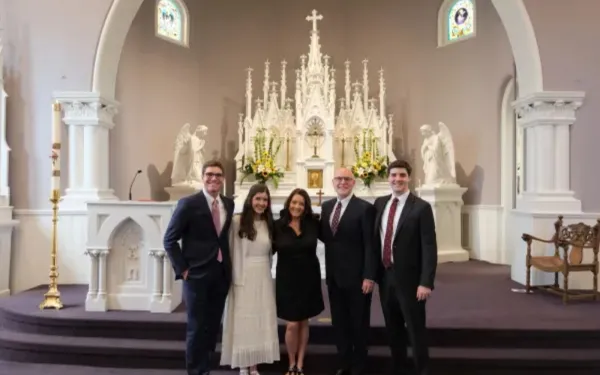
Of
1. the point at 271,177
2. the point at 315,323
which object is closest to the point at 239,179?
the point at 271,177

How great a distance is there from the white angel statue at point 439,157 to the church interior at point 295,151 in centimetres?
3

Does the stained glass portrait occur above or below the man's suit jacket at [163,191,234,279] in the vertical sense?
above

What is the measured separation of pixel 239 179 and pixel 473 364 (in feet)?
19.8

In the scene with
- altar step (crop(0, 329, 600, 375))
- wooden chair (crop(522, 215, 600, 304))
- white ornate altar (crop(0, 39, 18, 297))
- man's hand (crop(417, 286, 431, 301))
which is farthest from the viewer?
white ornate altar (crop(0, 39, 18, 297))

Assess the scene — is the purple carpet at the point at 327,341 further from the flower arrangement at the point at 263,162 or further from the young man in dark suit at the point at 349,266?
the flower arrangement at the point at 263,162

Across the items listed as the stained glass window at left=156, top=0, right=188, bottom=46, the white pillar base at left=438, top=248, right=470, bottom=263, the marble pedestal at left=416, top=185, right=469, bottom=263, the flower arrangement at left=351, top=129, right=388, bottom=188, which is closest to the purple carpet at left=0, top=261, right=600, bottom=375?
the white pillar base at left=438, top=248, right=470, bottom=263

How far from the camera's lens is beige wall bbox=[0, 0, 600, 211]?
20.8ft

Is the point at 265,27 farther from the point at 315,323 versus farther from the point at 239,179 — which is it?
the point at 315,323

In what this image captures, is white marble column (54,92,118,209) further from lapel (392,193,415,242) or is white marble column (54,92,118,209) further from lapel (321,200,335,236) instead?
lapel (392,193,415,242)

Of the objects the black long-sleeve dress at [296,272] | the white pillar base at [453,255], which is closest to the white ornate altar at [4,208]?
the black long-sleeve dress at [296,272]

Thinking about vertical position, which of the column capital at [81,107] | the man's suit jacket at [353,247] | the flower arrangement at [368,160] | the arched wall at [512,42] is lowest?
the man's suit jacket at [353,247]

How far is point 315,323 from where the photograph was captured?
4.50m

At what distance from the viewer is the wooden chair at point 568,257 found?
18.3 feet

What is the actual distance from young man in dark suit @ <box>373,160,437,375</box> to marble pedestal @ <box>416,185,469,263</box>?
5152 mm
